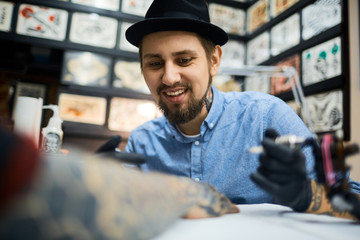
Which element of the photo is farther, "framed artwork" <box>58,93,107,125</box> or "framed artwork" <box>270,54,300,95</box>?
"framed artwork" <box>58,93,107,125</box>

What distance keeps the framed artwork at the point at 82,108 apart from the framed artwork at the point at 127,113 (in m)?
0.10

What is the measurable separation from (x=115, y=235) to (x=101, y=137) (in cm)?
265

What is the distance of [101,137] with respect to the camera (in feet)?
9.36

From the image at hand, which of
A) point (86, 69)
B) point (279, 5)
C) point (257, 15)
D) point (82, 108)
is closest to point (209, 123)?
point (82, 108)

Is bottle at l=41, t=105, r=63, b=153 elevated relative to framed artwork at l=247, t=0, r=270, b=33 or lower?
lower

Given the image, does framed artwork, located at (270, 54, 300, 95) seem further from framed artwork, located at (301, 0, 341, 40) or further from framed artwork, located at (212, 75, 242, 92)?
framed artwork, located at (212, 75, 242, 92)

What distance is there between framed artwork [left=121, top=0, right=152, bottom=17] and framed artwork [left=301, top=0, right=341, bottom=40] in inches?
67.9

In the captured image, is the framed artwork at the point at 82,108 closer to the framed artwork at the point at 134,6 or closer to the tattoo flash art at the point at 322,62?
the framed artwork at the point at 134,6

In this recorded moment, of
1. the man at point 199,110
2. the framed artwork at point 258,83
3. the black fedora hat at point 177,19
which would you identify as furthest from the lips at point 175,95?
the framed artwork at point 258,83

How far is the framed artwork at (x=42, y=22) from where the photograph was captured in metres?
2.81

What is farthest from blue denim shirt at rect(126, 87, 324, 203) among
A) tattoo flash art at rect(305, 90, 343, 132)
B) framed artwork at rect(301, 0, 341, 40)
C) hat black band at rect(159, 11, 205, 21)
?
framed artwork at rect(301, 0, 341, 40)

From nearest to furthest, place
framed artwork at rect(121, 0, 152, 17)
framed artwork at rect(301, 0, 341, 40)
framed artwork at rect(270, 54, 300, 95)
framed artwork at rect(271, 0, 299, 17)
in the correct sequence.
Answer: framed artwork at rect(301, 0, 341, 40) < framed artwork at rect(270, 54, 300, 95) < framed artwork at rect(271, 0, 299, 17) < framed artwork at rect(121, 0, 152, 17)

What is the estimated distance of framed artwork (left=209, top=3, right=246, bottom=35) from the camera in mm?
3434

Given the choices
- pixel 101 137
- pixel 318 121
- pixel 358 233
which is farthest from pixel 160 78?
pixel 101 137
